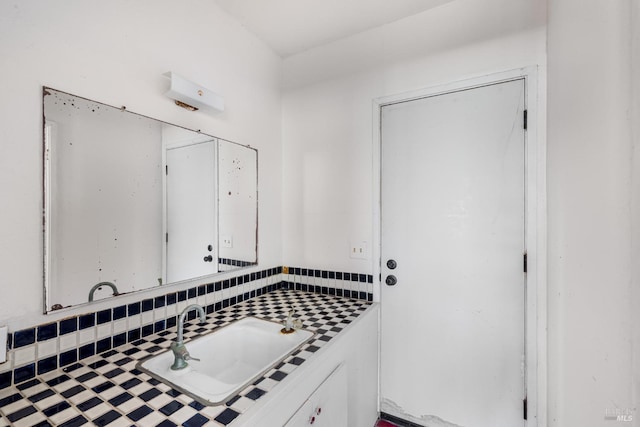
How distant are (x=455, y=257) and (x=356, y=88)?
1.29 metres

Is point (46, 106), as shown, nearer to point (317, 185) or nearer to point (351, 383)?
point (317, 185)

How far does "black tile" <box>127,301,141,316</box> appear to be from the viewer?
1221mm

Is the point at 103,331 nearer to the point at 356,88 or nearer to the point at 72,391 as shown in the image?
the point at 72,391

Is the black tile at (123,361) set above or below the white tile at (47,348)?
below

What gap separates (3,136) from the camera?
2.94 feet

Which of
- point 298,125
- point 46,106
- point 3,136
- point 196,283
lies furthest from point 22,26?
point 298,125

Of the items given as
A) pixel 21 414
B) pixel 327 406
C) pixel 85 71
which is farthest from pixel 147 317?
pixel 85 71

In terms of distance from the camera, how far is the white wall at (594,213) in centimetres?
Answer: 54

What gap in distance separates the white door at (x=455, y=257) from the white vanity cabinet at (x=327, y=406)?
628mm

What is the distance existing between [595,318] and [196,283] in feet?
5.35

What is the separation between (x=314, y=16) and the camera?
1.75m

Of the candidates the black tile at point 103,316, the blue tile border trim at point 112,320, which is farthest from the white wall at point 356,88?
the black tile at point 103,316

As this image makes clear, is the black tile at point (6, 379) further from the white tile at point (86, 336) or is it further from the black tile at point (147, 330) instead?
the black tile at point (147, 330)

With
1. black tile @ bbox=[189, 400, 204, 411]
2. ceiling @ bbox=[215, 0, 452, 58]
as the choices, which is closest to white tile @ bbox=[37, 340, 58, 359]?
black tile @ bbox=[189, 400, 204, 411]
